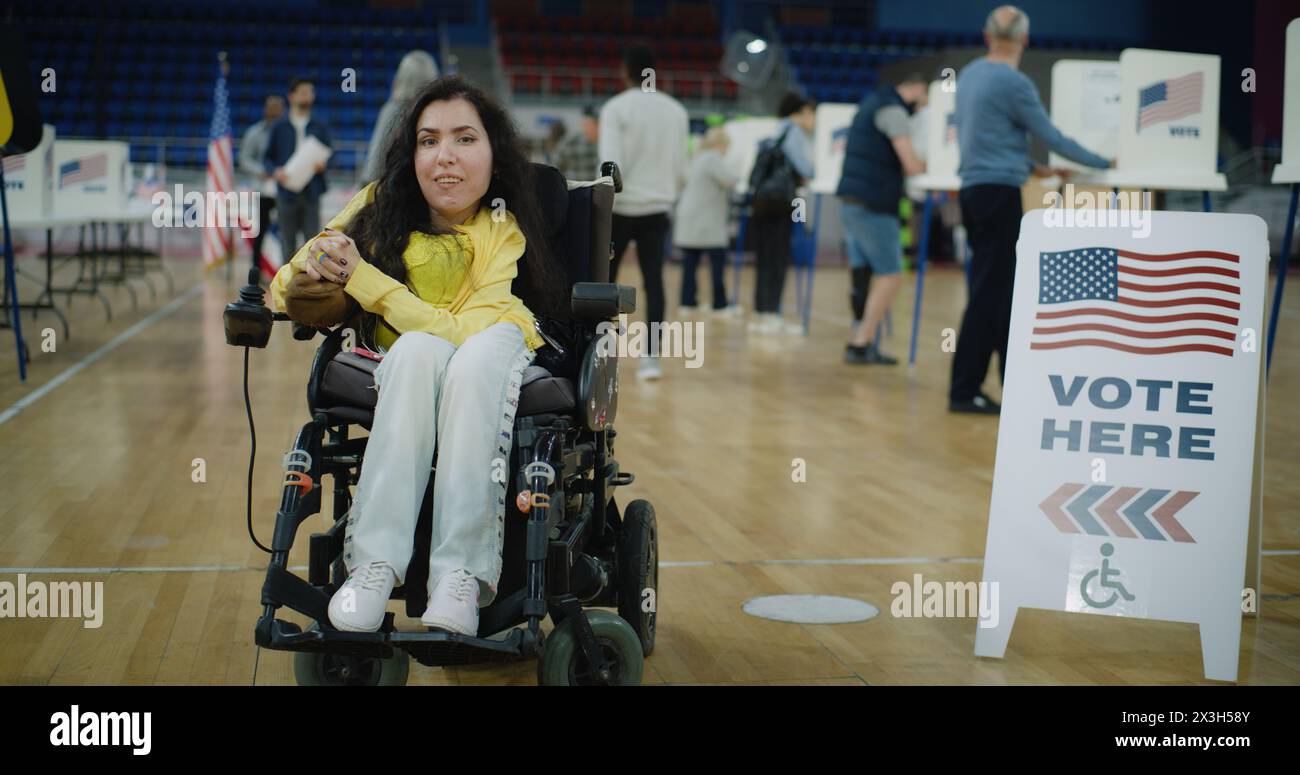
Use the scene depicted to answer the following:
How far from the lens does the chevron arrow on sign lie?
2.40 meters

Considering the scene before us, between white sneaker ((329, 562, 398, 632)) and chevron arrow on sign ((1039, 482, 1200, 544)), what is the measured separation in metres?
1.22

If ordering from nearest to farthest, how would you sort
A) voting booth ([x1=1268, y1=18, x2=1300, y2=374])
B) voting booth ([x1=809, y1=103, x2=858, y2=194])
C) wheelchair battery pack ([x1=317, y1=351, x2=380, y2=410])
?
1. wheelchair battery pack ([x1=317, y1=351, x2=380, y2=410])
2. voting booth ([x1=1268, y1=18, x2=1300, y2=374])
3. voting booth ([x1=809, y1=103, x2=858, y2=194])

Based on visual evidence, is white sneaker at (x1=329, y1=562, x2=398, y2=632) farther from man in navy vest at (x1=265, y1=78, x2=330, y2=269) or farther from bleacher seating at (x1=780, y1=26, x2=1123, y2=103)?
bleacher seating at (x1=780, y1=26, x2=1123, y2=103)

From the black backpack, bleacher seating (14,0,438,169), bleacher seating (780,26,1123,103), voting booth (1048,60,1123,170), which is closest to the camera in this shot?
voting booth (1048,60,1123,170)

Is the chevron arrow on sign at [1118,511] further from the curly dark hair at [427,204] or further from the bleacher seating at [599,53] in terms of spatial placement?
the bleacher seating at [599,53]

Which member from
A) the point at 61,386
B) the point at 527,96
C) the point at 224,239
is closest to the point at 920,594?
the point at 61,386

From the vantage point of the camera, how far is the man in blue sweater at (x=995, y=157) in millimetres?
5168

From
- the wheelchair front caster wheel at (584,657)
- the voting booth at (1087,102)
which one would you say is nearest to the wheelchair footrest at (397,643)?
the wheelchair front caster wheel at (584,657)

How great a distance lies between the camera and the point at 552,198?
246cm

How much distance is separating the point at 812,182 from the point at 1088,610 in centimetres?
608

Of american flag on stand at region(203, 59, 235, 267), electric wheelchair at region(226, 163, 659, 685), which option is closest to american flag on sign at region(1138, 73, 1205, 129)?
electric wheelchair at region(226, 163, 659, 685)

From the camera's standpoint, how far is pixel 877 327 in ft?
24.1

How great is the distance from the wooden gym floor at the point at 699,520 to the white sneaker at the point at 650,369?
179 mm
